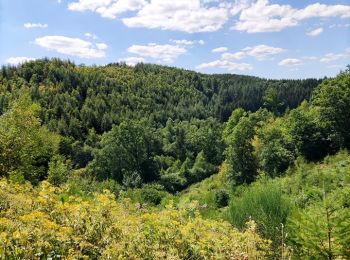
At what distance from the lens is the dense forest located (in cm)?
403

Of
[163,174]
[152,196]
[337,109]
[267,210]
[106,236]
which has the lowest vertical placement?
[163,174]

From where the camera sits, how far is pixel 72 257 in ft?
11.4

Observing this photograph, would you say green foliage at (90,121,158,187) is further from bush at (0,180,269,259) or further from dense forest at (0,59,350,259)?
bush at (0,180,269,259)

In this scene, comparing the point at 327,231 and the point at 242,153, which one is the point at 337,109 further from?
the point at 327,231

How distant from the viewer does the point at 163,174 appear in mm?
69562

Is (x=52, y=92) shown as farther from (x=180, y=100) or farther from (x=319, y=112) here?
(x=319, y=112)

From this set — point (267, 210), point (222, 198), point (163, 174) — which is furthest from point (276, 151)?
point (267, 210)

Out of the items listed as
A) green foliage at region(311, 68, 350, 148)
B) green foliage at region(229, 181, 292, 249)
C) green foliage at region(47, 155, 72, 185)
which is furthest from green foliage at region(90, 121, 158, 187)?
green foliage at region(229, 181, 292, 249)

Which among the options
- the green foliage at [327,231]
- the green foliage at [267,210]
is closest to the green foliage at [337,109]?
the green foliage at [267,210]

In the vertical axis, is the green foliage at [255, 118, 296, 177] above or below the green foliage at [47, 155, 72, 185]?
below

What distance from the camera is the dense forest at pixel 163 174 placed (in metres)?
4.03

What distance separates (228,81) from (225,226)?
622 ft

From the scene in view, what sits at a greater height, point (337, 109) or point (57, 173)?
point (337, 109)

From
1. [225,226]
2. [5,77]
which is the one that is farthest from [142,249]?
[5,77]
